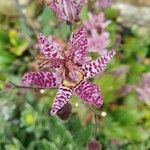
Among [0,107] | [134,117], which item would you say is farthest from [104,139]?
[0,107]

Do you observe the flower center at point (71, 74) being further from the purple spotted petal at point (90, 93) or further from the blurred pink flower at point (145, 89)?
the blurred pink flower at point (145, 89)

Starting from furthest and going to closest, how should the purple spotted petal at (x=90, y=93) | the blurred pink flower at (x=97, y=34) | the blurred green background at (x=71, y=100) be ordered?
the blurred pink flower at (x=97, y=34) → the blurred green background at (x=71, y=100) → the purple spotted petal at (x=90, y=93)

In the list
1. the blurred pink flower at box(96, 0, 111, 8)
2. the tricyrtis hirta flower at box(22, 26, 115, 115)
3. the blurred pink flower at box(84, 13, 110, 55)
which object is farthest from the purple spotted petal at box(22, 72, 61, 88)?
the blurred pink flower at box(96, 0, 111, 8)

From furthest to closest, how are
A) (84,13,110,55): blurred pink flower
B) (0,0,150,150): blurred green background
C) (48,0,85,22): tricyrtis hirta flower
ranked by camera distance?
(84,13,110,55): blurred pink flower
(0,0,150,150): blurred green background
(48,0,85,22): tricyrtis hirta flower

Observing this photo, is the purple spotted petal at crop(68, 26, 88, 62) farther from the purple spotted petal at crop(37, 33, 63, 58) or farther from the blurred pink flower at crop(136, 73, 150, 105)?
the blurred pink flower at crop(136, 73, 150, 105)

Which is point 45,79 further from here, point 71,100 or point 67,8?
point 71,100

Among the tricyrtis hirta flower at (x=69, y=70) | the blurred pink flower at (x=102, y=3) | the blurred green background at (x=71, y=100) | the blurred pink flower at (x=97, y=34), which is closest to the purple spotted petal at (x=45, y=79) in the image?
the tricyrtis hirta flower at (x=69, y=70)

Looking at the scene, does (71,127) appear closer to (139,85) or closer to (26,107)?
(26,107)
